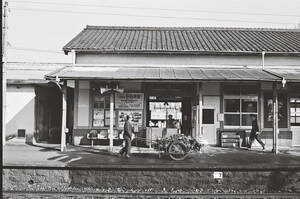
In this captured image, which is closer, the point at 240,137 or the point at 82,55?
the point at 240,137

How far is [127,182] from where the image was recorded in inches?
373

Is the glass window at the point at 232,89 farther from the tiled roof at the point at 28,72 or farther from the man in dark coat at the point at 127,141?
the tiled roof at the point at 28,72

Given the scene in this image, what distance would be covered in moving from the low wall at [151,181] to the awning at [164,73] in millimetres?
3915

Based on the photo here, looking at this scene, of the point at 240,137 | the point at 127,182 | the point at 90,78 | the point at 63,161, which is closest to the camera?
the point at 127,182

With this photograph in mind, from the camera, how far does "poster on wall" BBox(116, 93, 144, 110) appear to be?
48.4 feet

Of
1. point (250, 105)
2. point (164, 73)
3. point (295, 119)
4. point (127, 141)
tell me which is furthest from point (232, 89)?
point (127, 141)

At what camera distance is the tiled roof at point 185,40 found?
15492mm

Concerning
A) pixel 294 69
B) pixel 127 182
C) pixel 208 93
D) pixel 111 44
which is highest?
pixel 111 44

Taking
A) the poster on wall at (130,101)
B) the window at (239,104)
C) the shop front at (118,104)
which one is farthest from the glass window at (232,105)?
the poster on wall at (130,101)

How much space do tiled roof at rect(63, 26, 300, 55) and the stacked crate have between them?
150 inches

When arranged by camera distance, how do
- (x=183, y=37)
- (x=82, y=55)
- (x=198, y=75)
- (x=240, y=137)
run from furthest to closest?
(x=183, y=37) < (x=82, y=55) < (x=240, y=137) < (x=198, y=75)

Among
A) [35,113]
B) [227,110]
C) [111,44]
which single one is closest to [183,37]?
[111,44]

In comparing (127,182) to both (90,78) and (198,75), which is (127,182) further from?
(198,75)

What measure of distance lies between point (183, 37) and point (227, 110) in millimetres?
5628
